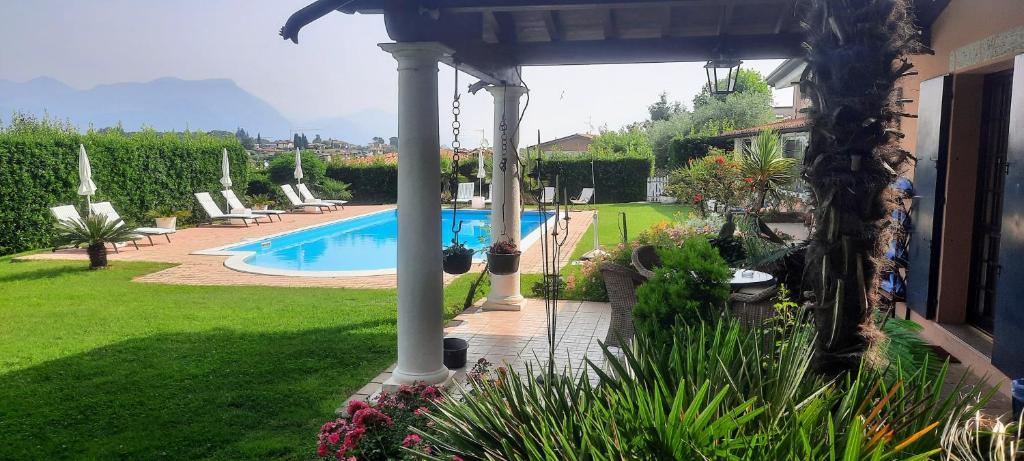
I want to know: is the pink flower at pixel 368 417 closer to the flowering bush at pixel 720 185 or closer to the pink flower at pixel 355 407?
the pink flower at pixel 355 407

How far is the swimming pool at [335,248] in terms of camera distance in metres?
12.0

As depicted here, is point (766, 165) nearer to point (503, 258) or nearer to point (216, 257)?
point (503, 258)

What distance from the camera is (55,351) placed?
6613 mm

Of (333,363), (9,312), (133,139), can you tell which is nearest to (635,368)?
(333,363)

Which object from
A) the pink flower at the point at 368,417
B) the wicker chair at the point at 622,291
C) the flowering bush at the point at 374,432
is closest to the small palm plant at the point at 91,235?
the wicker chair at the point at 622,291

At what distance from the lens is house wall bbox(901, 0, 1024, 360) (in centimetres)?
538

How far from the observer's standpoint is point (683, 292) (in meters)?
4.61

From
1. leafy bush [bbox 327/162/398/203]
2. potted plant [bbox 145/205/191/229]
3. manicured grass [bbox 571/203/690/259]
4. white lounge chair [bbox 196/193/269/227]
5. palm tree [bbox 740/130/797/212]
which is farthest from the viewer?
leafy bush [bbox 327/162/398/203]

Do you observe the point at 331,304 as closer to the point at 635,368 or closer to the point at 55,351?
the point at 55,351

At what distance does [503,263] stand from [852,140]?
569 centimetres

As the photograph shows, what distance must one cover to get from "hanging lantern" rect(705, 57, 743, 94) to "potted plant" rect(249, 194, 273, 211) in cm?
1637

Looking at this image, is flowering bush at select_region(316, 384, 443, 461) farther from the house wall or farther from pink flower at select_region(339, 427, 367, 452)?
the house wall

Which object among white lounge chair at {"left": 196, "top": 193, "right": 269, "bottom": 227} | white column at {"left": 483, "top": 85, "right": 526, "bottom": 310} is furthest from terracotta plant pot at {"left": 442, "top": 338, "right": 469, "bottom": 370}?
white lounge chair at {"left": 196, "top": 193, "right": 269, "bottom": 227}

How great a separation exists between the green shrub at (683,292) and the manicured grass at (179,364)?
242cm
